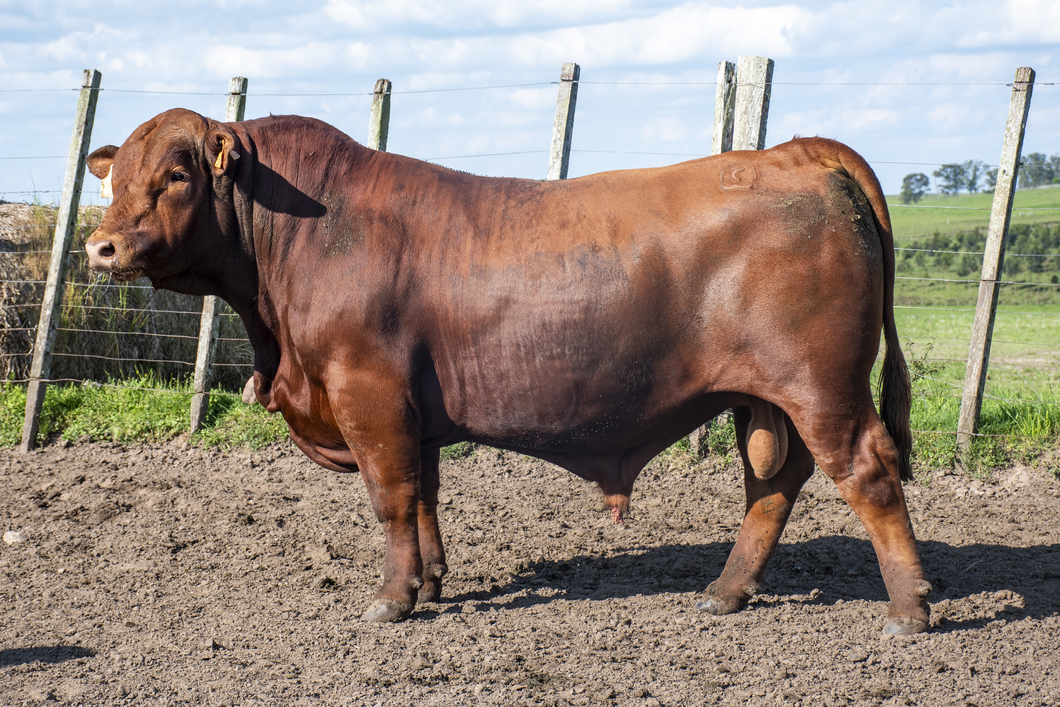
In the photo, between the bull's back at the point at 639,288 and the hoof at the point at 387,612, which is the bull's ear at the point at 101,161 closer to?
the bull's back at the point at 639,288

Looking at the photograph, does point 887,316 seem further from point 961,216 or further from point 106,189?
point 961,216

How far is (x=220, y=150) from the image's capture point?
12.7 feet

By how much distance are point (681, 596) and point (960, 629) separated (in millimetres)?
1163

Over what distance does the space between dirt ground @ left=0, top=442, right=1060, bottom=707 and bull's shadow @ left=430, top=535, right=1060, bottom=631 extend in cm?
2

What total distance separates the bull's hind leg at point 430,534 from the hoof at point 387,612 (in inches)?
9.8

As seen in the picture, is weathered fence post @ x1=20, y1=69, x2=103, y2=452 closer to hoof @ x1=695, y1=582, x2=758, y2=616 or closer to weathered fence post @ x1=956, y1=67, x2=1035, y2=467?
hoof @ x1=695, y1=582, x2=758, y2=616

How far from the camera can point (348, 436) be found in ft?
12.9

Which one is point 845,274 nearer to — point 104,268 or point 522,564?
point 522,564

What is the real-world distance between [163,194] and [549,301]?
66.3 inches

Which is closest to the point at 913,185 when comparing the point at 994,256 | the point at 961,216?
the point at 961,216

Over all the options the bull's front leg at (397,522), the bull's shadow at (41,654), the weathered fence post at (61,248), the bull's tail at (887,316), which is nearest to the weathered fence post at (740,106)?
the bull's tail at (887,316)

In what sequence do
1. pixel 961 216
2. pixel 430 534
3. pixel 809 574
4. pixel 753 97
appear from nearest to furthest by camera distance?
pixel 430 534, pixel 809 574, pixel 753 97, pixel 961 216

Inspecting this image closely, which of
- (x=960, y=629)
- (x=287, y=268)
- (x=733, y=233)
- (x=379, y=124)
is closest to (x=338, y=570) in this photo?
(x=287, y=268)

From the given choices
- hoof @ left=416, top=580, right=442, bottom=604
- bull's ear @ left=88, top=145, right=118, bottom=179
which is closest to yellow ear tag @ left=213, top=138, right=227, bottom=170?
bull's ear @ left=88, top=145, right=118, bottom=179
